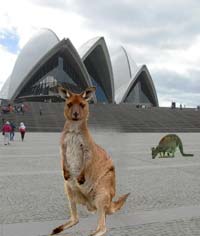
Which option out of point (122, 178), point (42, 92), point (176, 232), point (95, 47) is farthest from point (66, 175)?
point (42, 92)

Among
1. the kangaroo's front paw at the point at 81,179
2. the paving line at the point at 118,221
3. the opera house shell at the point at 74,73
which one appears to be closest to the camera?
the kangaroo's front paw at the point at 81,179

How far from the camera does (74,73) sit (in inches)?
2128

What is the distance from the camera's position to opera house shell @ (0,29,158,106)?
4891cm

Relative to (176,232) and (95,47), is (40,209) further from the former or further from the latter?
(95,47)

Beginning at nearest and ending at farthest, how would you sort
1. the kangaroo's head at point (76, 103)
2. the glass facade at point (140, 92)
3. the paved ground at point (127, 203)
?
the kangaroo's head at point (76, 103) → the paved ground at point (127, 203) → the glass facade at point (140, 92)

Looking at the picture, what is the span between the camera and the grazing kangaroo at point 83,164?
2.14m

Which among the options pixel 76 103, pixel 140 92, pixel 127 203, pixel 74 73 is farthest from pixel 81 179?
pixel 140 92

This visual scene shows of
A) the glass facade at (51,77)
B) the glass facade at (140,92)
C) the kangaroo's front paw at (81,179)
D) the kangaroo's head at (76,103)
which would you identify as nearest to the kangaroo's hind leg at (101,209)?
the kangaroo's front paw at (81,179)

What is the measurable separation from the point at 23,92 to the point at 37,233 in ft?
160

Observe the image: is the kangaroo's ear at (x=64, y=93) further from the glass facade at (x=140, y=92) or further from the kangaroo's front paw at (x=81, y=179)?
the glass facade at (x=140, y=92)

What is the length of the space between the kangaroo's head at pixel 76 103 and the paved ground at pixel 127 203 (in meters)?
1.75

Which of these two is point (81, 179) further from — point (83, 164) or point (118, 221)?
point (118, 221)

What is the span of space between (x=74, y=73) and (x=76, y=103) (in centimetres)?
5255

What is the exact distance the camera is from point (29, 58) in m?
49.5
